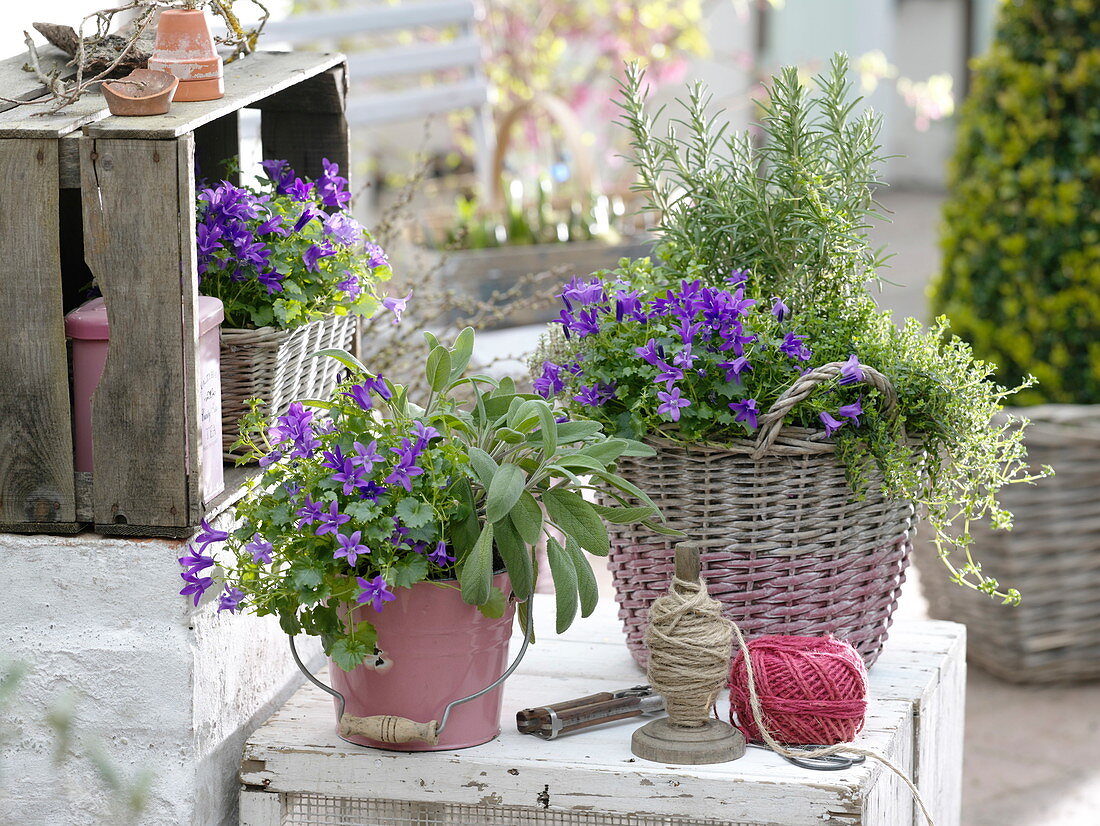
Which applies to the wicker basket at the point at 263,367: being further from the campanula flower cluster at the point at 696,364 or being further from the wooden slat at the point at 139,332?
the campanula flower cluster at the point at 696,364

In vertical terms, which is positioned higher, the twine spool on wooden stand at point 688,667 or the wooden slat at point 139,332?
the wooden slat at point 139,332

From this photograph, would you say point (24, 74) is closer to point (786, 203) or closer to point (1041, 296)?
point (786, 203)

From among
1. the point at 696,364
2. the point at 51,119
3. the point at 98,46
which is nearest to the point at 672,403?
the point at 696,364

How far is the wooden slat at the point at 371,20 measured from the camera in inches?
150

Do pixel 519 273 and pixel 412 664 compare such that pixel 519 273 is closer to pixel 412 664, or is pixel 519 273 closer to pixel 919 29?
pixel 412 664

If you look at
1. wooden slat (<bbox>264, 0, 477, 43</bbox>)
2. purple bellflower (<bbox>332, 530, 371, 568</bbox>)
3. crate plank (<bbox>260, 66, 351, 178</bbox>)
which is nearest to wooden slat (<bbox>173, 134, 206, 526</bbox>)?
purple bellflower (<bbox>332, 530, 371, 568</bbox>)

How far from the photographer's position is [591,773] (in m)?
1.36

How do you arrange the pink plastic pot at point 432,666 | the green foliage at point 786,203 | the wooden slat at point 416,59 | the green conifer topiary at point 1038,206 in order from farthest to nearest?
1. the wooden slat at point 416,59
2. the green conifer topiary at point 1038,206
3. the green foliage at point 786,203
4. the pink plastic pot at point 432,666

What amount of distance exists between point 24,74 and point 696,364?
0.84m

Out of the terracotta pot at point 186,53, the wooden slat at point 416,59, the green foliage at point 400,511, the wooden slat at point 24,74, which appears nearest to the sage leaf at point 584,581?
the green foliage at point 400,511

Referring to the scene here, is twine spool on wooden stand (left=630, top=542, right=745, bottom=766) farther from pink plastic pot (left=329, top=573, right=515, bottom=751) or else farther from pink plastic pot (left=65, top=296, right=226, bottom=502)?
pink plastic pot (left=65, top=296, right=226, bottom=502)

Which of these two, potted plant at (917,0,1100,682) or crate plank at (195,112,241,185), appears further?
potted plant at (917,0,1100,682)

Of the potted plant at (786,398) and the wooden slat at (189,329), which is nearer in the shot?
the wooden slat at (189,329)

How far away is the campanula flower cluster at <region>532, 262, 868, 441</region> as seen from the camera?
1.42 m
